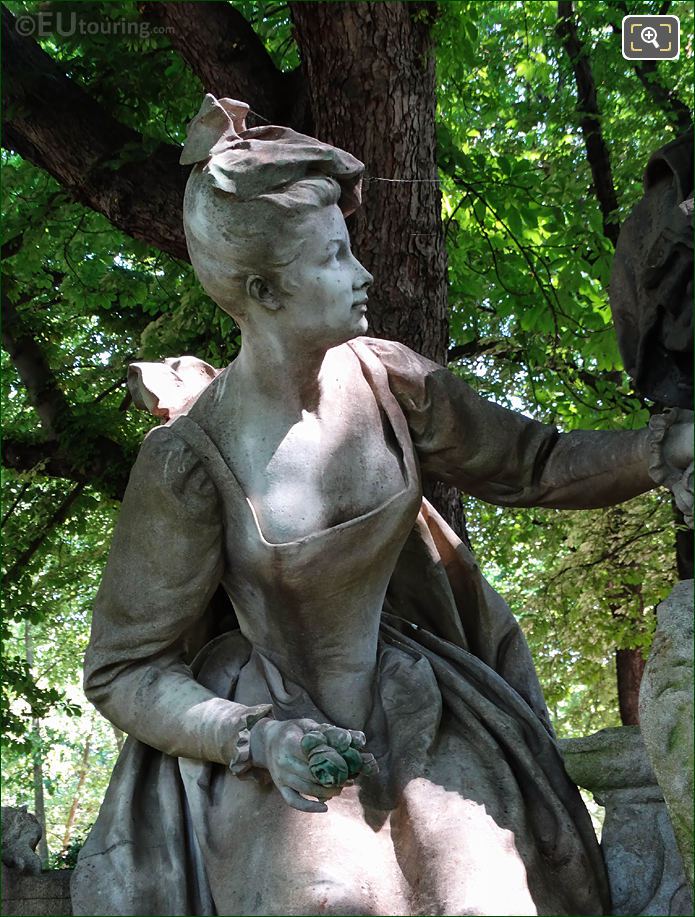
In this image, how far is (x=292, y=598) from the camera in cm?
363

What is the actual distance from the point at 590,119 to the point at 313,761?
264 inches

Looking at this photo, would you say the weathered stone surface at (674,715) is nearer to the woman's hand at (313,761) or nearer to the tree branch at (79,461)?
the woman's hand at (313,761)

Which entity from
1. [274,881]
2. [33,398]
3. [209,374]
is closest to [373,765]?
[274,881]

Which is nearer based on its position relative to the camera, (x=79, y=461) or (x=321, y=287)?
(x=321, y=287)

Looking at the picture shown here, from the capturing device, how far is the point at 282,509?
11.8 feet

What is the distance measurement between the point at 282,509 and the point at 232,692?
0.50m

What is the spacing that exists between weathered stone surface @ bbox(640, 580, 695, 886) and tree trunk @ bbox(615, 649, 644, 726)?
669cm

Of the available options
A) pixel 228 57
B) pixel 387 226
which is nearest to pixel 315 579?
pixel 387 226

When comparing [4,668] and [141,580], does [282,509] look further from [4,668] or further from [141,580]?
[4,668]

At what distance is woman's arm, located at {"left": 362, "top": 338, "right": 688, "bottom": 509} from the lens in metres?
3.87

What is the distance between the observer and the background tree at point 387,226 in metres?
5.92

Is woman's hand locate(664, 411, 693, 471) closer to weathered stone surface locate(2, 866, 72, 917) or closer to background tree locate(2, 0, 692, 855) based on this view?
weathered stone surface locate(2, 866, 72, 917)

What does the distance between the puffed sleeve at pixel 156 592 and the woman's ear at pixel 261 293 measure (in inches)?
15.5

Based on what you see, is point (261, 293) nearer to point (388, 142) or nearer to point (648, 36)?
point (648, 36)
